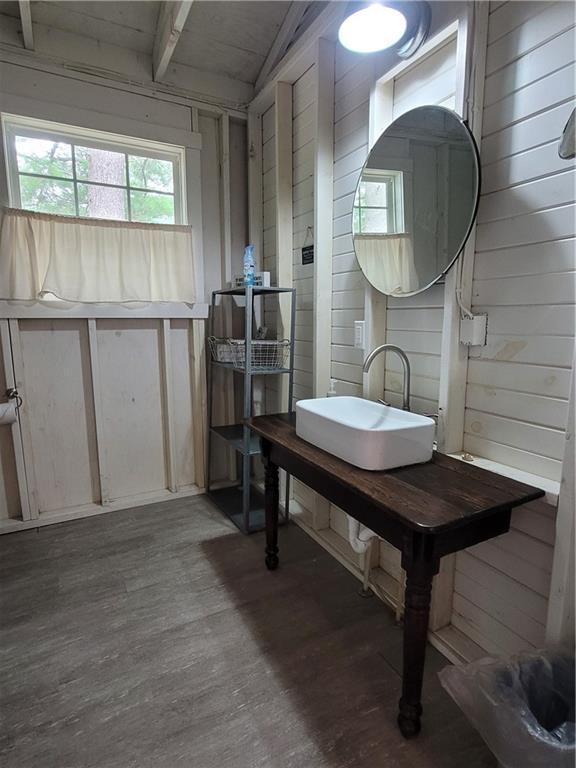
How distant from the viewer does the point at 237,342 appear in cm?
242

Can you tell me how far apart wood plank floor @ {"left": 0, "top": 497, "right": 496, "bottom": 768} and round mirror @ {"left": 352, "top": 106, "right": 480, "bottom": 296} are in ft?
4.53

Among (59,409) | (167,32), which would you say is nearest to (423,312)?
(167,32)

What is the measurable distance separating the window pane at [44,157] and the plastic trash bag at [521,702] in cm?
286

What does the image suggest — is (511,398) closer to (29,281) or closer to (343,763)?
(343,763)

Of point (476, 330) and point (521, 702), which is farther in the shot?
point (476, 330)

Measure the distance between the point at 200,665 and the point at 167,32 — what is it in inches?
110

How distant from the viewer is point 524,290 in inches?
48.1

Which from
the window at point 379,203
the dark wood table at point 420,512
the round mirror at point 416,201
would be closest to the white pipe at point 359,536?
the dark wood table at point 420,512

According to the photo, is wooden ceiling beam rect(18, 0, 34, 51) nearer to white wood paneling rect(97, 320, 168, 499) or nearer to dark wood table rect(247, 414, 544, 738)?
white wood paneling rect(97, 320, 168, 499)

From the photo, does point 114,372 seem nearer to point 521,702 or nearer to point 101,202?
point 101,202

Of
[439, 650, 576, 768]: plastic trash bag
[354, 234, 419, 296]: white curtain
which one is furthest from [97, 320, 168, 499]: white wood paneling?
[439, 650, 576, 768]: plastic trash bag

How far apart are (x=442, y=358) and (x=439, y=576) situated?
798 millimetres

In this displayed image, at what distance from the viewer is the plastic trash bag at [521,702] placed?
2.90ft

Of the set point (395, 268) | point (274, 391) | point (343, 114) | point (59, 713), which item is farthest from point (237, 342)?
point (59, 713)
